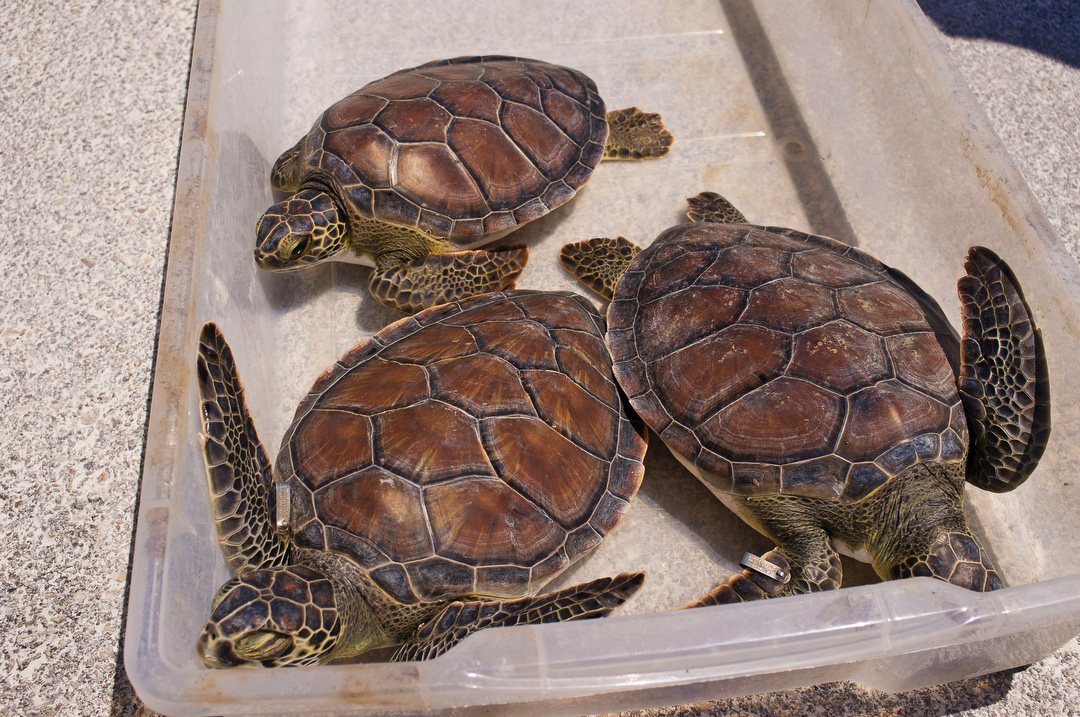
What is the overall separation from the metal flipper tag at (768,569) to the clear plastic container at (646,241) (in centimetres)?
24

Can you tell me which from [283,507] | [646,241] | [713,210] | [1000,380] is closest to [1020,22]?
[713,210]

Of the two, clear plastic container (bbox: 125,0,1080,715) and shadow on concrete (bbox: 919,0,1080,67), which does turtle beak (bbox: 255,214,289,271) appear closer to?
clear plastic container (bbox: 125,0,1080,715)

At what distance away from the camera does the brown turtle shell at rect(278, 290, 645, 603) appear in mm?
1986

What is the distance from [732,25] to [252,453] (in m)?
3.13

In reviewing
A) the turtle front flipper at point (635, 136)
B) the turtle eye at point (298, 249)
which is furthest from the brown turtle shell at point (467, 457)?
the turtle front flipper at point (635, 136)

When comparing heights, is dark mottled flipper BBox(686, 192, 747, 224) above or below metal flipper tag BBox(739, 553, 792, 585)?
above

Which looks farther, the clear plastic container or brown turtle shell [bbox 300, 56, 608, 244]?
brown turtle shell [bbox 300, 56, 608, 244]

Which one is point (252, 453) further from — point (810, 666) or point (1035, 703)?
point (1035, 703)

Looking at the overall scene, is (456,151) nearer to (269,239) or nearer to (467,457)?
(269,239)

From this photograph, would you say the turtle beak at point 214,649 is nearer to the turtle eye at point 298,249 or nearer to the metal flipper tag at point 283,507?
the metal flipper tag at point 283,507

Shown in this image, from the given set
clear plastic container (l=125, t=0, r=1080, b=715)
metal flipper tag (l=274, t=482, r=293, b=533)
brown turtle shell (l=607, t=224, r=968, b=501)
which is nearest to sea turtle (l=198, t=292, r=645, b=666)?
metal flipper tag (l=274, t=482, r=293, b=533)

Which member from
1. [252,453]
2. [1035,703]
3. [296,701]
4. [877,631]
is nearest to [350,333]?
[252,453]

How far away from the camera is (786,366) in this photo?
2.23 meters

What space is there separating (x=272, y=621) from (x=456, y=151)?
174 cm
